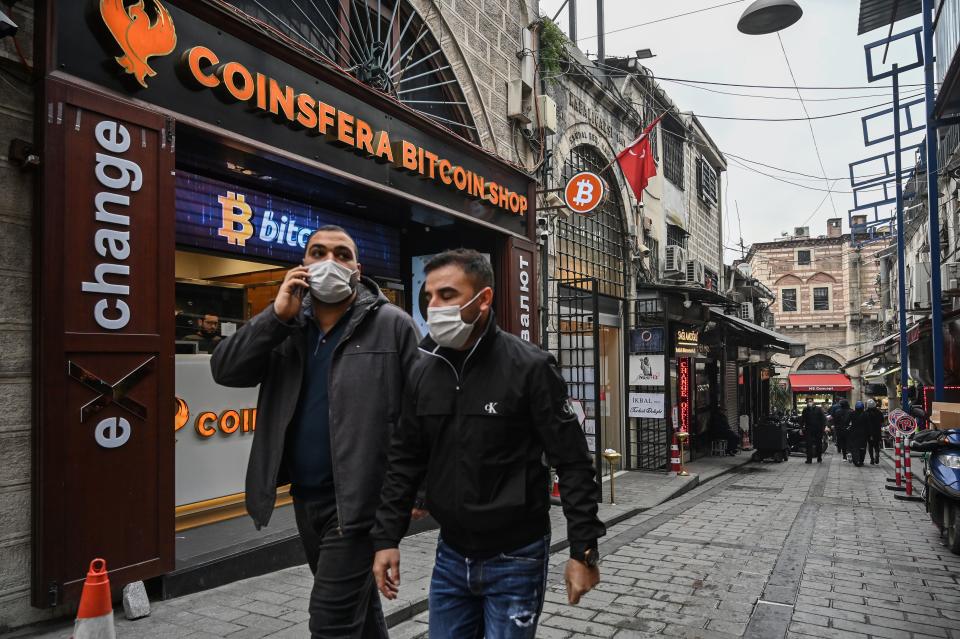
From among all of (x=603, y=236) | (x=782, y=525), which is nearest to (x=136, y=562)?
(x=782, y=525)

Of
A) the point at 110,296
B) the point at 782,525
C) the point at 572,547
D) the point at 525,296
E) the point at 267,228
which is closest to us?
the point at 572,547

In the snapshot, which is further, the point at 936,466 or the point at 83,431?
the point at 936,466

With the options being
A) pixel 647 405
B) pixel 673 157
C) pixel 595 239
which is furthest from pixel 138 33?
pixel 673 157

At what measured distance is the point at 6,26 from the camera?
398cm

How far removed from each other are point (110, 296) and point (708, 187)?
21821mm

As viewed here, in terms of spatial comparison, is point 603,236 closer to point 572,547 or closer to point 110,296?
point 110,296

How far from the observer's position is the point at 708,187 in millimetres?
23312

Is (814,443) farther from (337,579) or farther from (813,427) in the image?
(337,579)

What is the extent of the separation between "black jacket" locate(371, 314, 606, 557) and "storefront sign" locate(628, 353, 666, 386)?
37.3 feet

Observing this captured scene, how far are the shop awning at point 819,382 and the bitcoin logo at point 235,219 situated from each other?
35.5 m

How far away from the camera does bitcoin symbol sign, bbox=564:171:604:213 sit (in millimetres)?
11133

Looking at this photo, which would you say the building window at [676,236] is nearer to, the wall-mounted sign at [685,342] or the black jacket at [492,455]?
the wall-mounted sign at [685,342]

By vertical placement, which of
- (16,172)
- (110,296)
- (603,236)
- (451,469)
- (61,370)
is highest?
(603,236)

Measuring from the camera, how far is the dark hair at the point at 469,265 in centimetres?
275
